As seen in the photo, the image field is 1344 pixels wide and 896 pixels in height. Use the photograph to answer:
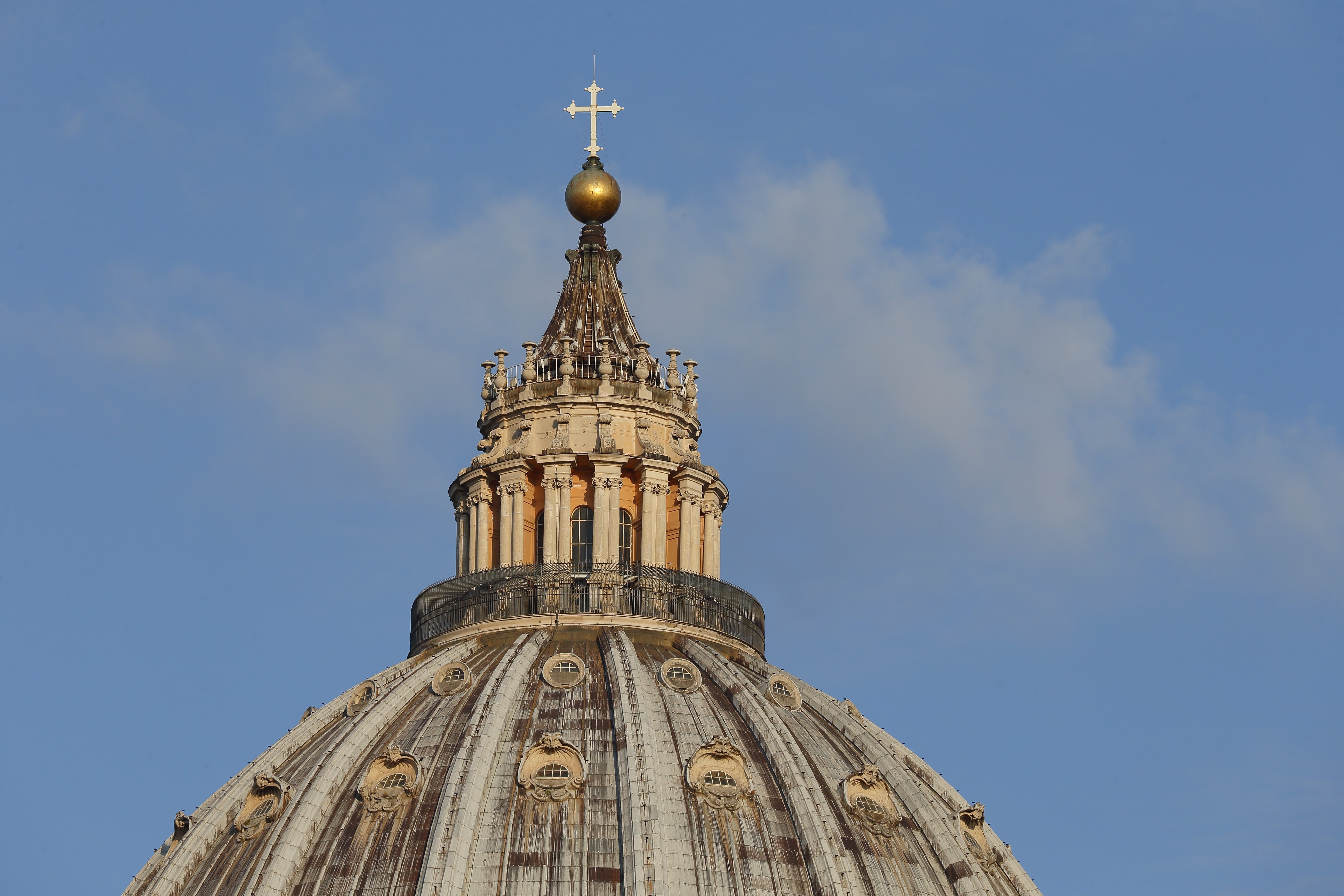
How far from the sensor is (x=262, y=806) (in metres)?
86.2

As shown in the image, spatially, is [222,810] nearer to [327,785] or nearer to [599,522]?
[327,785]

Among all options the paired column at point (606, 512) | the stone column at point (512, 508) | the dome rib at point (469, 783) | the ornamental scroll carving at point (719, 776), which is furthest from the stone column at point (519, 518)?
the ornamental scroll carving at point (719, 776)

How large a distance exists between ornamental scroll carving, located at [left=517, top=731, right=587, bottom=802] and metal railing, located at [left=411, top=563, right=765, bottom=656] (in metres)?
9.98

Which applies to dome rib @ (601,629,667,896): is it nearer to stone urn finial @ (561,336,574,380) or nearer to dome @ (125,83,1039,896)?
dome @ (125,83,1039,896)

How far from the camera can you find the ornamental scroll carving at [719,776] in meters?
82.9

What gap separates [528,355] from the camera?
9975cm

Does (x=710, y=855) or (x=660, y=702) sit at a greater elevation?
(x=660, y=702)

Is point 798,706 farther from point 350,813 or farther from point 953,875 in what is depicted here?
point 350,813

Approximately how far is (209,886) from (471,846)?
916 cm

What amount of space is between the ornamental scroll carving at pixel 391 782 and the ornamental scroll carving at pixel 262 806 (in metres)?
2.71

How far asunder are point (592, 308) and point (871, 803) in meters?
23.7

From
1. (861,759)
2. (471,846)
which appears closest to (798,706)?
(861,759)

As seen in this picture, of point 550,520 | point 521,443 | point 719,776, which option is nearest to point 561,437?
point 521,443

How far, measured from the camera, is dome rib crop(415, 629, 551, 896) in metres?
79.3
